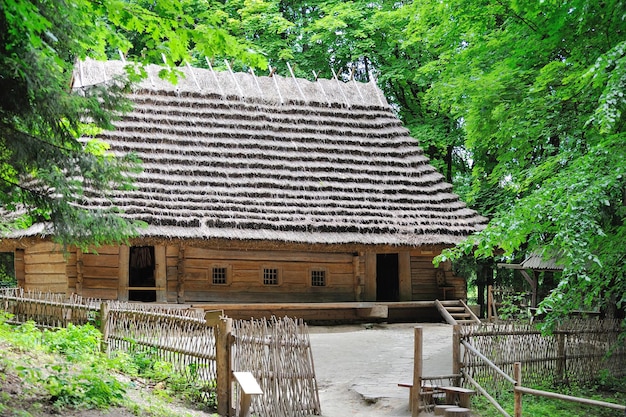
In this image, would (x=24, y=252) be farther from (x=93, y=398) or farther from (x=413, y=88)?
(x=413, y=88)

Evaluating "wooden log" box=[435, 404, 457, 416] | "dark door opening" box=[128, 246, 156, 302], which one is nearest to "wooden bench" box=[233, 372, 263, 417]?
"wooden log" box=[435, 404, 457, 416]

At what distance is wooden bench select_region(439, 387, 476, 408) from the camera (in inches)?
421

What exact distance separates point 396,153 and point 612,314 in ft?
24.4

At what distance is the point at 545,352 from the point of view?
13117mm

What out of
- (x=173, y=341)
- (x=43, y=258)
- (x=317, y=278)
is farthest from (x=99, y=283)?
(x=173, y=341)

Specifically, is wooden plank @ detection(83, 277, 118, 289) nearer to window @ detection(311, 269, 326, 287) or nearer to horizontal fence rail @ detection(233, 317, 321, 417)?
window @ detection(311, 269, 326, 287)

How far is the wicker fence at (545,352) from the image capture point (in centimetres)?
1172

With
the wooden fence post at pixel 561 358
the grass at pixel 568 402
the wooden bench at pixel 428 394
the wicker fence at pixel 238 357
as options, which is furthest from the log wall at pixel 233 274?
the wooden bench at pixel 428 394

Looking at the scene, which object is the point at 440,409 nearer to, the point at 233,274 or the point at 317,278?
the point at 233,274

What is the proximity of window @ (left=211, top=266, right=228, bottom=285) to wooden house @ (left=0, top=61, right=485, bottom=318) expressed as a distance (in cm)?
3

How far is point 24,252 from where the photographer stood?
19.4 m

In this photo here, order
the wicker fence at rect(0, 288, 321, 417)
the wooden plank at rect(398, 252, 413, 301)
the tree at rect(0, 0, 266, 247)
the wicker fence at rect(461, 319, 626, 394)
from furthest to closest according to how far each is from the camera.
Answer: the wooden plank at rect(398, 252, 413, 301), the wicker fence at rect(461, 319, 626, 394), the wicker fence at rect(0, 288, 321, 417), the tree at rect(0, 0, 266, 247)

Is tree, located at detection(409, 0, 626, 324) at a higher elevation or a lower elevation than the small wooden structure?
higher

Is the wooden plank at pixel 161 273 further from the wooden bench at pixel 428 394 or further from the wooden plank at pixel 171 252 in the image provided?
the wooden bench at pixel 428 394
